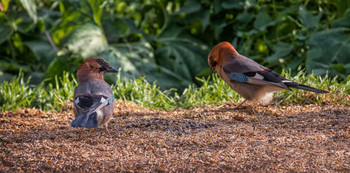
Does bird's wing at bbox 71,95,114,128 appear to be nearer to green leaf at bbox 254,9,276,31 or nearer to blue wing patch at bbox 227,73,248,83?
blue wing patch at bbox 227,73,248,83

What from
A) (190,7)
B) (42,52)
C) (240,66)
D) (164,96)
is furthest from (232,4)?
(42,52)

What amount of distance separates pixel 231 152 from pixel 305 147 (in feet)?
1.91

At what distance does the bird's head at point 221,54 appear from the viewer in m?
4.72

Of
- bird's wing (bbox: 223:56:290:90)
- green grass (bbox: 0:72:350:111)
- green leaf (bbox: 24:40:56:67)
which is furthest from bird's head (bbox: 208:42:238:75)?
green leaf (bbox: 24:40:56:67)

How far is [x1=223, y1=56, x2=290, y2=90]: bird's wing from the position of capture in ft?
14.2

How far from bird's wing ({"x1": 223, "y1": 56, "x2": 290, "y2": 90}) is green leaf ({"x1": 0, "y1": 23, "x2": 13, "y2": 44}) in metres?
3.53

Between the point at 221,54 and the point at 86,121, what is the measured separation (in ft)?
6.65

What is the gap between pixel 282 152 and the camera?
324 cm

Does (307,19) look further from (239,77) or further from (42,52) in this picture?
(42,52)

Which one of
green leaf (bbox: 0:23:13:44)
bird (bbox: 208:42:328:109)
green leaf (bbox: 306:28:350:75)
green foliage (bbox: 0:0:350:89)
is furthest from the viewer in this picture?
green leaf (bbox: 0:23:13:44)

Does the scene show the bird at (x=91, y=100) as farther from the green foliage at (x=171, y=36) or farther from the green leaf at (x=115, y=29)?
the green leaf at (x=115, y=29)

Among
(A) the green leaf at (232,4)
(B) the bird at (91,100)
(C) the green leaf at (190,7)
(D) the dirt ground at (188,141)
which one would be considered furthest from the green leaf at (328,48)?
(B) the bird at (91,100)

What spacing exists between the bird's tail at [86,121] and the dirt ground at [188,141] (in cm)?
21

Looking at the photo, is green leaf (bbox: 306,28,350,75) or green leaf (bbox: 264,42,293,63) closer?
green leaf (bbox: 306,28,350,75)
